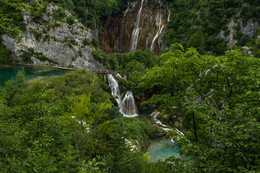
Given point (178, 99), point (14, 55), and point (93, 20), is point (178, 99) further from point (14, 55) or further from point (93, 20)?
point (93, 20)

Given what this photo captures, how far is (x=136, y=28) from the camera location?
52875mm

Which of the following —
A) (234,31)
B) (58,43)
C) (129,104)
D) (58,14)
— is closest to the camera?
(129,104)

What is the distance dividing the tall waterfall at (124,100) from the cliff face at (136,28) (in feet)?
95.8

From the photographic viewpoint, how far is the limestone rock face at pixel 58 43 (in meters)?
39.6

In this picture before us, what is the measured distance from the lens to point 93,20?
2031 inches

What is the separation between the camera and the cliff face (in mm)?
51375

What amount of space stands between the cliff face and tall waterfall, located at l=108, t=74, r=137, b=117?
29.2 meters

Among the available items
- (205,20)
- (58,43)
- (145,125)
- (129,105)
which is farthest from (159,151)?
(205,20)

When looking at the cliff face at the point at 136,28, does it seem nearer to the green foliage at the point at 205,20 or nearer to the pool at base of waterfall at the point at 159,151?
the green foliage at the point at 205,20

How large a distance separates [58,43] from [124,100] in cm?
2796

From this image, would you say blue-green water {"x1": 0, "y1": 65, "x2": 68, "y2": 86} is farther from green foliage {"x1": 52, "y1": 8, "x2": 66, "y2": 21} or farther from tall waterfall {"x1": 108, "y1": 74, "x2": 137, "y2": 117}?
green foliage {"x1": 52, "y1": 8, "x2": 66, "y2": 21}

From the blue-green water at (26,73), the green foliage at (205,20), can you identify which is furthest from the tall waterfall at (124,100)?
the green foliage at (205,20)

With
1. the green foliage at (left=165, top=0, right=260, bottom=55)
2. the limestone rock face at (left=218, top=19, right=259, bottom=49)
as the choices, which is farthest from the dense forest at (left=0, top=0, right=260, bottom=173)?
the limestone rock face at (left=218, top=19, right=259, bottom=49)

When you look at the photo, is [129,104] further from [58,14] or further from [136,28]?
[136,28]
